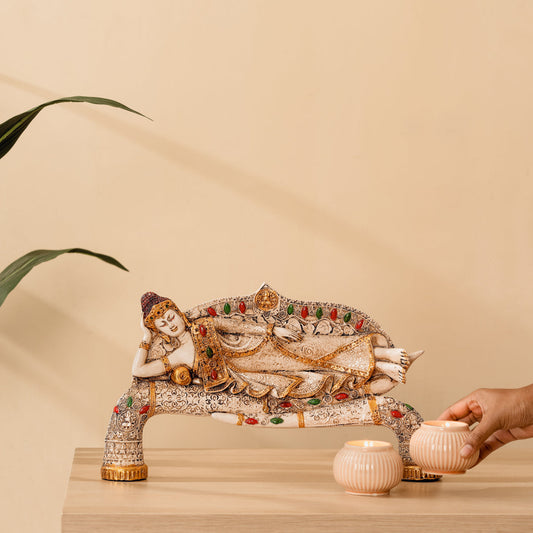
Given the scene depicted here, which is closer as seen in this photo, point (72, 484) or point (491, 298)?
point (72, 484)

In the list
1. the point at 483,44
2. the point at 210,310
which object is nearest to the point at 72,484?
the point at 210,310

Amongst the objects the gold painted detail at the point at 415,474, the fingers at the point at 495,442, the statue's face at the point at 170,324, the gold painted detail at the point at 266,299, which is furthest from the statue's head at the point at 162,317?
the fingers at the point at 495,442

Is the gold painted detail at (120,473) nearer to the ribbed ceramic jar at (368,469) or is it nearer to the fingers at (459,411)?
the ribbed ceramic jar at (368,469)

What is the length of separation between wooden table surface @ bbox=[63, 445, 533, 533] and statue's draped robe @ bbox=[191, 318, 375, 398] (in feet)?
0.48

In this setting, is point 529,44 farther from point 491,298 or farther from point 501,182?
point 491,298

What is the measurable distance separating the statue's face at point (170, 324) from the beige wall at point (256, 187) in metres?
0.41

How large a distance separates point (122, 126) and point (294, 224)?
1.46 feet

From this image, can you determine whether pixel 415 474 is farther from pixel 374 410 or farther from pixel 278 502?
pixel 278 502

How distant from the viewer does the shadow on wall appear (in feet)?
4.77

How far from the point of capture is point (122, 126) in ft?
4.87

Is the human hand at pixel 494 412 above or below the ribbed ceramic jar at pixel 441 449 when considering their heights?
above

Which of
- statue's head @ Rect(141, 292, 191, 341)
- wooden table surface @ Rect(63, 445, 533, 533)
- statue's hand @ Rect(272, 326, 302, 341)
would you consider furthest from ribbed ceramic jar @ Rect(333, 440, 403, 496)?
statue's head @ Rect(141, 292, 191, 341)

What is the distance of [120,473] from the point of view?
101 centimetres

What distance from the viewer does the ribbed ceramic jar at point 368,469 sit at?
92cm
